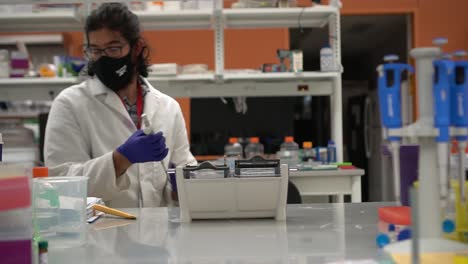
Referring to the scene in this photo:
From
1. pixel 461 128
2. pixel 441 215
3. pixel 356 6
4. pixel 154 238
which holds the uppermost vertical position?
pixel 356 6

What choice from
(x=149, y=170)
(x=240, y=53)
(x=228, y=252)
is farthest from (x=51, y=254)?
(x=240, y=53)

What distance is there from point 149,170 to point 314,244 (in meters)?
1.15

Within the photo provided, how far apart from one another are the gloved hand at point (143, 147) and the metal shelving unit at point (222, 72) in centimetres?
187

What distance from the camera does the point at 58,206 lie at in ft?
3.45

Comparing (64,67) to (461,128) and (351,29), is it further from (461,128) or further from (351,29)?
(351,29)

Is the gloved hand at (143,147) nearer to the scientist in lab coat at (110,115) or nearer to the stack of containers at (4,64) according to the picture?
the scientist in lab coat at (110,115)

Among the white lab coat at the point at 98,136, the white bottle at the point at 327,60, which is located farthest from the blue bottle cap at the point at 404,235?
the white bottle at the point at 327,60

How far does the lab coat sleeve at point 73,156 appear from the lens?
5.59 ft

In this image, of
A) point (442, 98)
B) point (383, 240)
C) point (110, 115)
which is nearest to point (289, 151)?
point (110, 115)

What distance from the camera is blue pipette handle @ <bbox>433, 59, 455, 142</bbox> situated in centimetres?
71

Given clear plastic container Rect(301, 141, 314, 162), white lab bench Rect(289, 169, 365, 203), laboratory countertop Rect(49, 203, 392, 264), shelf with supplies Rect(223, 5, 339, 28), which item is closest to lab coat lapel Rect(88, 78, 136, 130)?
laboratory countertop Rect(49, 203, 392, 264)

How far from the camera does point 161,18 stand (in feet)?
A: 11.7

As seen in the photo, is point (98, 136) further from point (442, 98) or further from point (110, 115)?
point (442, 98)

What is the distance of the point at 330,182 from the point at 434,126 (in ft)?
7.36
